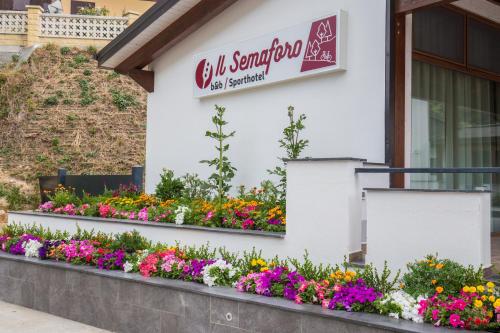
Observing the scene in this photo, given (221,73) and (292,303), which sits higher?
(221,73)

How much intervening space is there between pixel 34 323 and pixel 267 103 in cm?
449

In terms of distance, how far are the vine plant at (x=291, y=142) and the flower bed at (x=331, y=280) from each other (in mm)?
1473

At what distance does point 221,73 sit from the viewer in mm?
9000

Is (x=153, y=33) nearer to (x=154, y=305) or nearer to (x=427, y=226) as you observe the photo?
(x=154, y=305)

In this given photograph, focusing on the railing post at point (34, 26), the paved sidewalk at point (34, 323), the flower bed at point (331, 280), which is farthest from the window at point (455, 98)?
the railing post at point (34, 26)

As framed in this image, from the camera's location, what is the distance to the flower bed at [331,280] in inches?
156

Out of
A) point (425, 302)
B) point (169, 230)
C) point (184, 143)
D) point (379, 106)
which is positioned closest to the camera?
point (425, 302)

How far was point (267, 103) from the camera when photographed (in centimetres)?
829

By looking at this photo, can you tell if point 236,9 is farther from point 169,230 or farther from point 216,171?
point 169,230

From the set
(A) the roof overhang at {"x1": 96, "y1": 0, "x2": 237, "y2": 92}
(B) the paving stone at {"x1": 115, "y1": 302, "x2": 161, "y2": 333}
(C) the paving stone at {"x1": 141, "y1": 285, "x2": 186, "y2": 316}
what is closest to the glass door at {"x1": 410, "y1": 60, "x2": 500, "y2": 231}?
(C) the paving stone at {"x1": 141, "y1": 285, "x2": 186, "y2": 316}

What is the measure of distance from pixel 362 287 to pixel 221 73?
5.37m

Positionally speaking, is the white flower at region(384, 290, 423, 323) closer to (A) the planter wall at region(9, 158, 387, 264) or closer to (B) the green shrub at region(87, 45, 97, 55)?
(A) the planter wall at region(9, 158, 387, 264)

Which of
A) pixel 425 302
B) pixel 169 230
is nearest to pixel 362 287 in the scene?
pixel 425 302

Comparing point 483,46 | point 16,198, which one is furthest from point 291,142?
point 16,198
